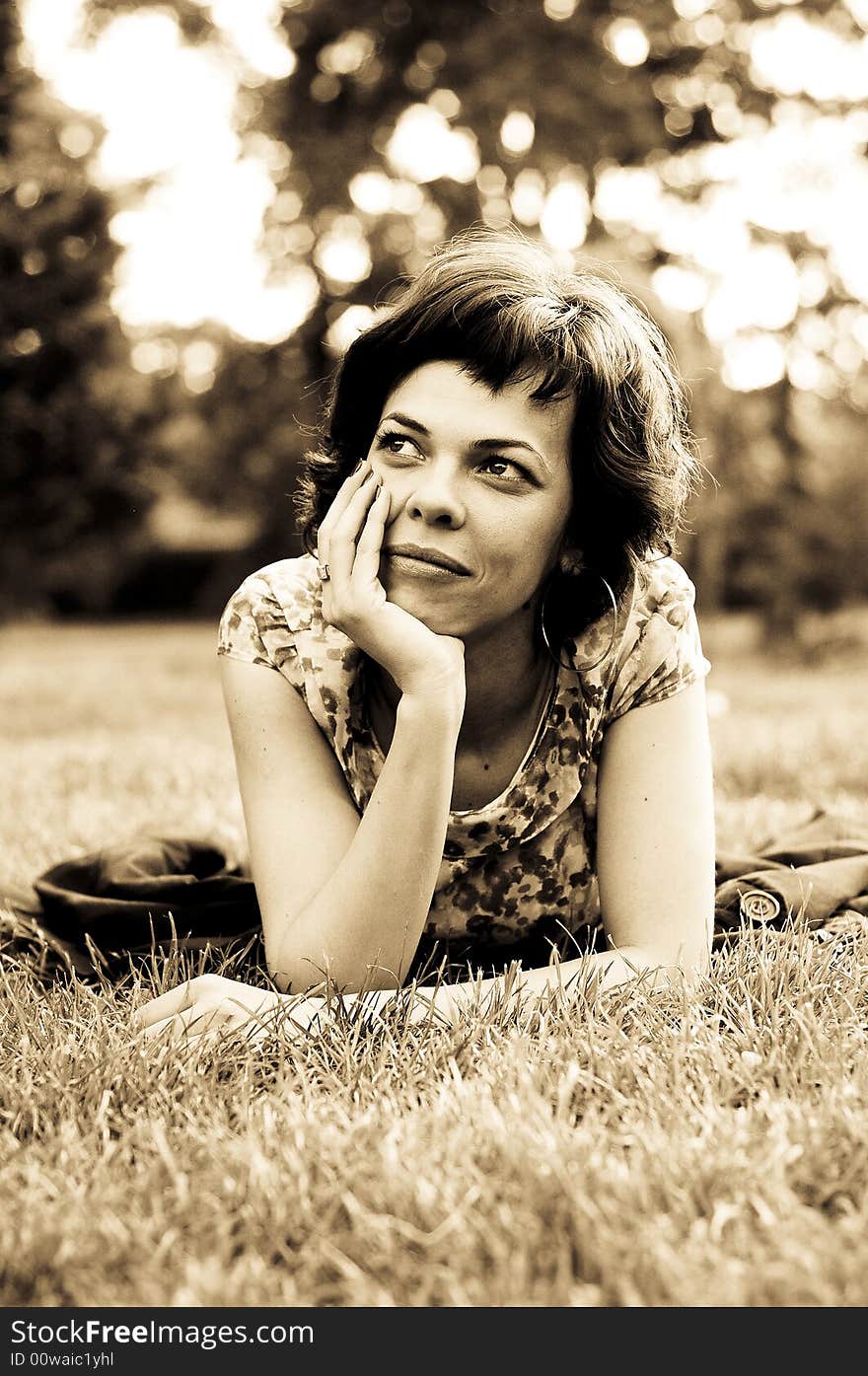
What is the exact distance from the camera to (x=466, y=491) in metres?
2.50

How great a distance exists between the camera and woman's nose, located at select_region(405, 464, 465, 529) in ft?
8.10

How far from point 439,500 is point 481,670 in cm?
51

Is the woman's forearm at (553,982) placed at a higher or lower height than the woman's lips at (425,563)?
lower

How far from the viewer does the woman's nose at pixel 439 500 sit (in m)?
2.47

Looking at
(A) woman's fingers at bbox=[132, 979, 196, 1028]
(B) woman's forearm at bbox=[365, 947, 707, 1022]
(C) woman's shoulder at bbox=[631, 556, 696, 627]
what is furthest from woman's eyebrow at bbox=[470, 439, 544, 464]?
(A) woman's fingers at bbox=[132, 979, 196, 1028]

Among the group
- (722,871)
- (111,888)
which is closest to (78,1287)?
(111,888)

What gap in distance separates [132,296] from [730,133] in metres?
8.66

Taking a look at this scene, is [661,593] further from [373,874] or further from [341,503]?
[373,874]

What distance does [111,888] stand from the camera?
132 inches

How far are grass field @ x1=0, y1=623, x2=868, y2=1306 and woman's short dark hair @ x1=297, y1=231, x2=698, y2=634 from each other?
0.94m

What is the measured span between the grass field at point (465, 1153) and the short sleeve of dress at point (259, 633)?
77 centimetres

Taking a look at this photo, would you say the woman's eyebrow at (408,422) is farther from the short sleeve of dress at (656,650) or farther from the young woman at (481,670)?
the short sleeve of dress at (656,650)

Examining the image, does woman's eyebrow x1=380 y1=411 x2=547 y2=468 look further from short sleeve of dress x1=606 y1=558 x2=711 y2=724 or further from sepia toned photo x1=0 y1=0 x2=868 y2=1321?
short sleeve of dress x1=606 y1=558 x2=711 y2=724
